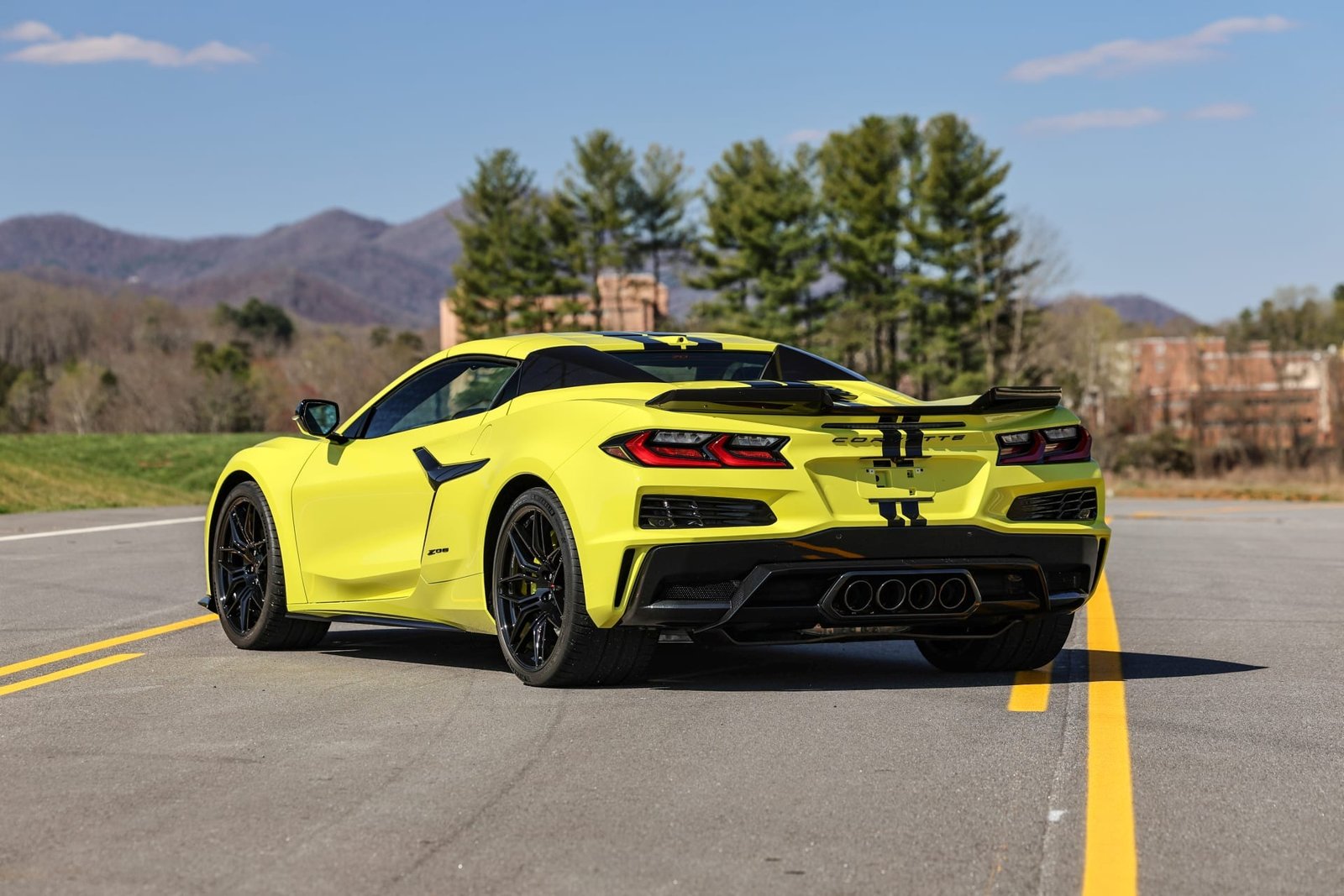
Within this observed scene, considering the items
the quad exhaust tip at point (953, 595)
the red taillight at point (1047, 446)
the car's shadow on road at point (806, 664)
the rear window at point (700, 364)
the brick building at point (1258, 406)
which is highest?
the rear window at point (700, 364)

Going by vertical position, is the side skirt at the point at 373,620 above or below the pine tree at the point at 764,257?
below

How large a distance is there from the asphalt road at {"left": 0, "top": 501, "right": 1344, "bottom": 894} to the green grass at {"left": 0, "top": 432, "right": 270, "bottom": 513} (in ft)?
51.4

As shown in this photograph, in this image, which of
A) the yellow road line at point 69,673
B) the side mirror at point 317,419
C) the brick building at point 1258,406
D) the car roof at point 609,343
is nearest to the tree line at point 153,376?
the brick building at point 1258,406

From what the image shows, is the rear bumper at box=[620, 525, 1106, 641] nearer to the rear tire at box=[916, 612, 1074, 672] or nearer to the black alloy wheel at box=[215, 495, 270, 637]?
the rear tire at box=[916, 612, 1074, 672]

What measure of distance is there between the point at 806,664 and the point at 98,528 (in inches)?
465

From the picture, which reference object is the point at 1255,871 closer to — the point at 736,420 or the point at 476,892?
the point at 476,892

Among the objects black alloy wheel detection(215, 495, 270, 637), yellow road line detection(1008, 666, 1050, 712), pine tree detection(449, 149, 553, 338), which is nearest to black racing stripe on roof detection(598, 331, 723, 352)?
yellow road line detection(1008, 666, 1050, 712)

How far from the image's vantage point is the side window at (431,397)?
24.6 ft

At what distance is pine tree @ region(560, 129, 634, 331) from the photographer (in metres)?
98.1

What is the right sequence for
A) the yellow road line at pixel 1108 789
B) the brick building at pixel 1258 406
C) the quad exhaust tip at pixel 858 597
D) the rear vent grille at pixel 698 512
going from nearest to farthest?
the yellow road line at pixel 1108 789 < the rear vent grille at pixel 698 512 < the quad exhaust tip at pixel 858 597 < the brick building at pixel 1258 406

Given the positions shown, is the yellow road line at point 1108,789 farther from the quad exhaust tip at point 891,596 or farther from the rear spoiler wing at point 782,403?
the rear spoiler wing at point 782,403

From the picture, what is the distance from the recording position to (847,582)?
241 inches

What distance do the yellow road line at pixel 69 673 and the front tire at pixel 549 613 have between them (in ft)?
6.34

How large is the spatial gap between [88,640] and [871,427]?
4.38 meters
